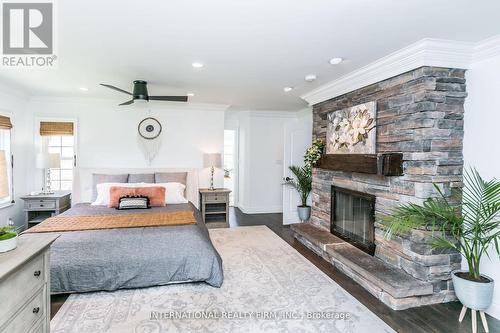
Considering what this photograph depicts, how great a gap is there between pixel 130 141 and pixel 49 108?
1.50 metres

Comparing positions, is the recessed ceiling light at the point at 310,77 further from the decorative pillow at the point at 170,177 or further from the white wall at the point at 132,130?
the decorative pillow at the point at 170,177

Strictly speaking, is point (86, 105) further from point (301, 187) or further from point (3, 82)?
point (301, 187)

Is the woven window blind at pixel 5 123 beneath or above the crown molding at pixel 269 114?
beneath

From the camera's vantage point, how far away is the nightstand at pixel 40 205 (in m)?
4.66

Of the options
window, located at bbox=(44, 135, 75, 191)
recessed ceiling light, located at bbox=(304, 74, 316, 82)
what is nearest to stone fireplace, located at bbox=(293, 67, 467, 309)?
recessed ceiling light, located at bbox=(304, 74, 316, 82)

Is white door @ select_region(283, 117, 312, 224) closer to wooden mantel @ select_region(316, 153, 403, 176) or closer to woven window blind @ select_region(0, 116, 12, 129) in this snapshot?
wooden mantel @ select_region(316, 153, 403, 176)

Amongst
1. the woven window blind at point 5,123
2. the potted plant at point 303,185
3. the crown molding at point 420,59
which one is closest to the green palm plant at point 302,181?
the potted plant at point 303,185

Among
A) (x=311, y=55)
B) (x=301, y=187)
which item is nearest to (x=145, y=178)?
(x=301, y=187)

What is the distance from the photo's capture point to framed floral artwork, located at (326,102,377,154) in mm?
3414

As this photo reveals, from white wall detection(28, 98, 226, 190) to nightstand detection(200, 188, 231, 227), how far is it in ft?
1.64

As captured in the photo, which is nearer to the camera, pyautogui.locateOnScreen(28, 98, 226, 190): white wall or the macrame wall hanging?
pyautogui.locateOnScreen(28, 98, 226, 190): white wall

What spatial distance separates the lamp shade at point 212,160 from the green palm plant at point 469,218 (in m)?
3.67

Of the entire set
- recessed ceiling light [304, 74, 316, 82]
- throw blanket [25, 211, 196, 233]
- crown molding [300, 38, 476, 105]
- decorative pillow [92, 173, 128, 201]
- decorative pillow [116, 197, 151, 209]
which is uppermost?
recessed ceiling light [304, 74, 316, 82]

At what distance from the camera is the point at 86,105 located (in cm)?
539
